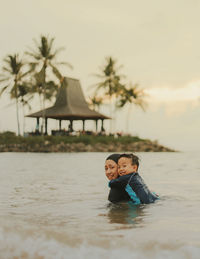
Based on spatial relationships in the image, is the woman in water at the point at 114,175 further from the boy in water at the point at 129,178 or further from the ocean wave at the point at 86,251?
the ocean wave at the point at 86,251

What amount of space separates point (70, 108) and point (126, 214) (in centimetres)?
3697

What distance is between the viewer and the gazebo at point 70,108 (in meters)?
41.1

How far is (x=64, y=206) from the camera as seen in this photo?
19.6 feet

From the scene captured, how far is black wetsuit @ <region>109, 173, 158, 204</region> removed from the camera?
5500mm

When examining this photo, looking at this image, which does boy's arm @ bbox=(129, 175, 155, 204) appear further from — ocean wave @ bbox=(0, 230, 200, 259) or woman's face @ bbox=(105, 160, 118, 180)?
ocean wave @ bbox=(0, 230, 200, 259)

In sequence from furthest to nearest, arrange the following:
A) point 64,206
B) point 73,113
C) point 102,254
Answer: point 73,113, point 64,206, point 102,254

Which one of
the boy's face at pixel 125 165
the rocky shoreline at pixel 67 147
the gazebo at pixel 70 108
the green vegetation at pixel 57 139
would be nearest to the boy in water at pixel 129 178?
the boy's face at pixel 125 165

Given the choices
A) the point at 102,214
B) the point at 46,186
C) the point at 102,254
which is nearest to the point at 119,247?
the point at 102,254

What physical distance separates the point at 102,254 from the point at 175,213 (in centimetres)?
227

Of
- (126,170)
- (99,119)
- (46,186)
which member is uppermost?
(99,119)

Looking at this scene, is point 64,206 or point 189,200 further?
point 189,200

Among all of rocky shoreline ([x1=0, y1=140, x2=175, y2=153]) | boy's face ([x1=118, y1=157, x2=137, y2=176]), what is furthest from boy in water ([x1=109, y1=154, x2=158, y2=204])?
rocky shoreline ([x1=0, y1=140, x2=175, y2=153])

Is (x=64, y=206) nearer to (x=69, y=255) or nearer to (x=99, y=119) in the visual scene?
(x=69, y=255)

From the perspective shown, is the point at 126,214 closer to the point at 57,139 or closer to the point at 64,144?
the point at 64,144
